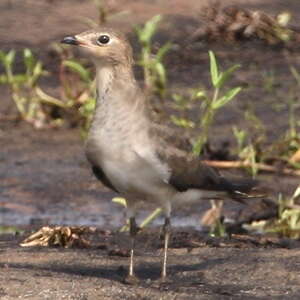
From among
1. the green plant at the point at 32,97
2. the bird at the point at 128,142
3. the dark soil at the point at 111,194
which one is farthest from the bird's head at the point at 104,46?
the green plant at the point at 32,97

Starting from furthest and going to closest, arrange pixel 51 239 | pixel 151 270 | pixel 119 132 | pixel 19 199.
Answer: pixel 19 199 → pixel 51 239 → pixel 151 270 → pixel 119 132

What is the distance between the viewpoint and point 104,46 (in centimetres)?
683

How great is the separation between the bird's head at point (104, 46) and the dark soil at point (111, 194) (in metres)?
1.11

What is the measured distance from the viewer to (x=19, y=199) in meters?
9.99

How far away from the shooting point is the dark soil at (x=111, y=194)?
654 cm

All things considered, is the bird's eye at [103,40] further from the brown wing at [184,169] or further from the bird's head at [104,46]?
the brown wing at [184,169]

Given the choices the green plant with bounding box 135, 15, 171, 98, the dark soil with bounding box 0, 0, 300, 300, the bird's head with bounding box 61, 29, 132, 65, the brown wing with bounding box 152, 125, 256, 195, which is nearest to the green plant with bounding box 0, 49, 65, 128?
the dark soil with bounding box 0, 0, 300, 300

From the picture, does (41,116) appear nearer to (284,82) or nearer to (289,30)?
(284,82)

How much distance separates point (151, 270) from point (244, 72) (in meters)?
6.43

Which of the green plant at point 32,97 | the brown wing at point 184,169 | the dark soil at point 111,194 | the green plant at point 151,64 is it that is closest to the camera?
the dark soil at point 111,194

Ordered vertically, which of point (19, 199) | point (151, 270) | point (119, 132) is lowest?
point (19, 199)

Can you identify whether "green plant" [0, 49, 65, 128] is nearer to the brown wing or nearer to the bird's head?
the brown wing

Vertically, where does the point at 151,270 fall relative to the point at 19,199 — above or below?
above

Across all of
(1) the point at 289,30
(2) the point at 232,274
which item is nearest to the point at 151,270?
(2) the point at 232,274
